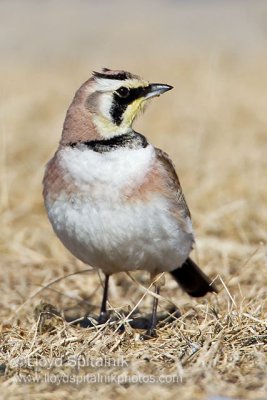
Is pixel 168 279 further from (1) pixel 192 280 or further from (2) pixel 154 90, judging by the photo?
(2) pixel 154 90

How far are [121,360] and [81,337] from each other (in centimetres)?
51

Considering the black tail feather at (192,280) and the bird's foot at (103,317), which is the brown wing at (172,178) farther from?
the bird's foot at (103,317)

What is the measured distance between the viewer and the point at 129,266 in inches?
214

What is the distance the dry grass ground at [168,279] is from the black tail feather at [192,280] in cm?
9

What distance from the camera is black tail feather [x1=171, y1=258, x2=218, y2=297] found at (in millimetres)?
6152

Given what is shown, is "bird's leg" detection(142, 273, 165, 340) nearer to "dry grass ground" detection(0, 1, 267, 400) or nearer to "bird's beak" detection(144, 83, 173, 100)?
"dry grass ground" detection(0, 1, 267, 400)

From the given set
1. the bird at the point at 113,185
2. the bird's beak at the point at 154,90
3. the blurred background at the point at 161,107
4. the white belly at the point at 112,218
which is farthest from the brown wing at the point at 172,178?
the blurred background at the point at 161,107

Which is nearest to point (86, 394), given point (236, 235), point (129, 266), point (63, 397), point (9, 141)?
point (63, 397)

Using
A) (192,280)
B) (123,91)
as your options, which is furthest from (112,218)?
(192,280)

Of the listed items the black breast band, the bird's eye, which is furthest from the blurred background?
the bird's eye

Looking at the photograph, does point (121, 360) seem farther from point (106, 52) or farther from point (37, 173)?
point (106, 52)

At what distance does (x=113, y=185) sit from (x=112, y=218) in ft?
0.63

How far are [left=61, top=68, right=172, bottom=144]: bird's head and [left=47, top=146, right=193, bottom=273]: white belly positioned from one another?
19cm

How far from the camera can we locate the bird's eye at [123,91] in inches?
205
